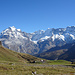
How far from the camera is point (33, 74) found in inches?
1323

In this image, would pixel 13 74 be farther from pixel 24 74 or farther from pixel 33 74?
pixel 33 74

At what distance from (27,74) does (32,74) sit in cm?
133

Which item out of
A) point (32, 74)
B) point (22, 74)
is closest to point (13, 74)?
point (22, 74)

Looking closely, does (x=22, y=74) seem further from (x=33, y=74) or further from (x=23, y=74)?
(x=33, y=74)

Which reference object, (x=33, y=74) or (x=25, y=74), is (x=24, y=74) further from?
(x=33, y=74)

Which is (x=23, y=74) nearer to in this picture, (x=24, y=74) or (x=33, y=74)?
(x=24, y=74)

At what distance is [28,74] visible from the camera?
3322 centimetres

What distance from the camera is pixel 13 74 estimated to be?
107 ft

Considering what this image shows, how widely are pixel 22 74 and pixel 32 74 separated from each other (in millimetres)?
2627

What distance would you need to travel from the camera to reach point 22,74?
109 ft

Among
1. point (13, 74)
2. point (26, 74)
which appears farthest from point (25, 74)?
point (13, 74)

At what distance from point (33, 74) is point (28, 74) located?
4.42 ft

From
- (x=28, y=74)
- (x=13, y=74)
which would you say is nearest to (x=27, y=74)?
(x=28, y=74)

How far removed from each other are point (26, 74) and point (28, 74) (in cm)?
60
